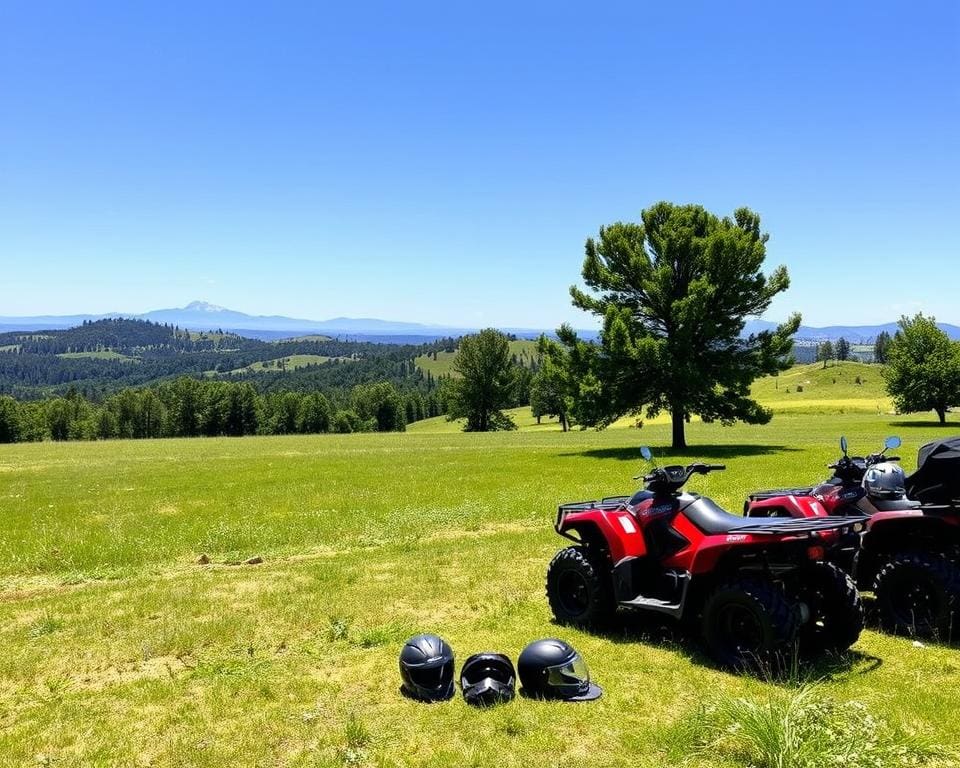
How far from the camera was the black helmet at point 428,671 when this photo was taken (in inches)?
251

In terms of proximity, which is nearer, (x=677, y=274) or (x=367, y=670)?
(x=367, y=670)

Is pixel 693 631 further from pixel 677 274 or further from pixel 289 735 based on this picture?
pixel 677 274

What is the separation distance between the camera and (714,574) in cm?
698

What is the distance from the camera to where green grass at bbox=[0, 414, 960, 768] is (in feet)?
18.0

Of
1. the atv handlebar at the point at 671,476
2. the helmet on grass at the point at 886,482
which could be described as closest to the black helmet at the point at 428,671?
the atv handlebar at the point at 671,476

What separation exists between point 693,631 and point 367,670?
379cm

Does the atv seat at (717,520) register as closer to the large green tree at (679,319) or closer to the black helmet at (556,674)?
the black helmet at (556,674)

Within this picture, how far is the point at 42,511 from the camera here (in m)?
20.6

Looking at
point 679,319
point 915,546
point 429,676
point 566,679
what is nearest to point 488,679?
point 429,676

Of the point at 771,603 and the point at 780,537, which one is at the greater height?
the point at 780,537

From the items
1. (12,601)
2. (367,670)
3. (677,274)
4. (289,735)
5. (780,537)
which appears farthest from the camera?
(677,274)

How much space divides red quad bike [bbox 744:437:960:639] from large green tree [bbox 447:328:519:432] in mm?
66299

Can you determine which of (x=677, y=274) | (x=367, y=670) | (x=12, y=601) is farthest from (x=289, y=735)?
(x=677, y=274)

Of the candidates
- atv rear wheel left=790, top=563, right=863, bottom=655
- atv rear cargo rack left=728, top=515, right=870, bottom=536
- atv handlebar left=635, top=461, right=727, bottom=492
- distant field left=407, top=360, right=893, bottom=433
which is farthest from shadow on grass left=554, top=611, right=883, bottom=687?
distant field left=407, top=360, right=893, bottom=433
